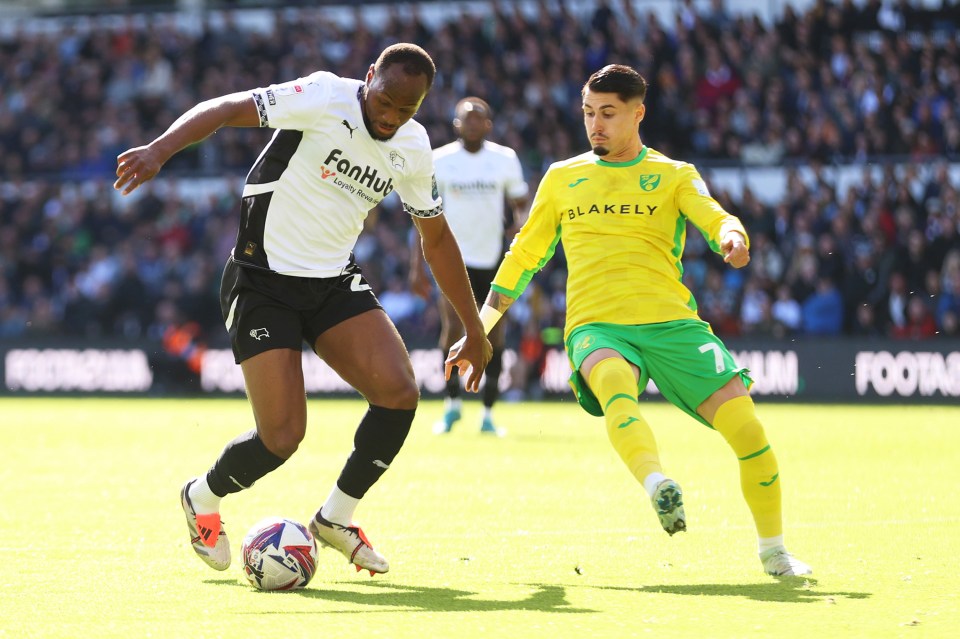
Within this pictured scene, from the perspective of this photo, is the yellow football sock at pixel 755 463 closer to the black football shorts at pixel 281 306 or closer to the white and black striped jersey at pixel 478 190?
the black football shorts at pixel 281 306

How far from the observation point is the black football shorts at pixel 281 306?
6535mm

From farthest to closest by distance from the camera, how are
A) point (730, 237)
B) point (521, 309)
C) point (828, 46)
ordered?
1. point (828, 46)
2. point (521, 309)
3. point (730, 237)

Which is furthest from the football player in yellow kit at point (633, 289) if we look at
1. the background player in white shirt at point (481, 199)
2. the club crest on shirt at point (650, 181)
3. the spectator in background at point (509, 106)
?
the spectator in background at point (509, 106)

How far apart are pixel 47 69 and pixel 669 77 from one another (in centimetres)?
1298

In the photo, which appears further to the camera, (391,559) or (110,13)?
(110,13)

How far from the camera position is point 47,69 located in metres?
29.5

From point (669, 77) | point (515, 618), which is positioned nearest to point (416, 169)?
point (515, 618)

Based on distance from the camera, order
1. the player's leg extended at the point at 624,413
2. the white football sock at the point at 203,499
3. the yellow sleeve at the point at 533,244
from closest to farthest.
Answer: the player's leg extended at the point at 624,413 < the white football sock at the point at 203,499 < the yellow sleeve at the point at 533,244

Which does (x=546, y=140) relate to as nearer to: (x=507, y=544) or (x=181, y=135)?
(x=507, y=544)

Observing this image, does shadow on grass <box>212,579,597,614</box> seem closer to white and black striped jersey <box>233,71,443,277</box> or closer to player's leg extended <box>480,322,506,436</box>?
white and black striped jersey <box>233,71,443,277</box>

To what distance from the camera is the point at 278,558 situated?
6152 millimetres

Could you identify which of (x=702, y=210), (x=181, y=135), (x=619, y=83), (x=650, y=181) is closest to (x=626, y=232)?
(x=650, y=181)

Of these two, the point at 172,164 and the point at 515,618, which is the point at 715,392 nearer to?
the point at 515,618

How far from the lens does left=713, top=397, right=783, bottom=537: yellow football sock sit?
6434 mm
